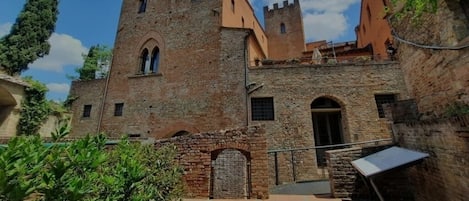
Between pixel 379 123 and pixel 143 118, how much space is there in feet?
40.2

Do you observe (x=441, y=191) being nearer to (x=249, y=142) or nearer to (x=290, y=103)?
(x=249, y=142)

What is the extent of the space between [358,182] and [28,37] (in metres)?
21.4

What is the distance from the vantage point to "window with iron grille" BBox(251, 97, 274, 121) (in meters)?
11.5

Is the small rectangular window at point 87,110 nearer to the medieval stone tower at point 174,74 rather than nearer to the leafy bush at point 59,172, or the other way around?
the medieval stone tower at point 174,74

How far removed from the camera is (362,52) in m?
16.9

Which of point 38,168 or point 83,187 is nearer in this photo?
point 38,168

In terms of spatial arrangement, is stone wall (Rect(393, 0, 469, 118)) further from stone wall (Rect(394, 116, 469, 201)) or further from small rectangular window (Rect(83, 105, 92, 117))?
small rectangular window (Rect(83, 105, 92, 117))

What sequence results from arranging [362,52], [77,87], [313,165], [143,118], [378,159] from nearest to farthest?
1. [378,159]
2. [313,165]
3. [143,118]
4. [77,87]
5. [362,52]

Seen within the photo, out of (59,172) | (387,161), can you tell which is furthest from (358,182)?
(59,172)

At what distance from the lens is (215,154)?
22.3ft

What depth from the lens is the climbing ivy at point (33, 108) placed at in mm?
12641

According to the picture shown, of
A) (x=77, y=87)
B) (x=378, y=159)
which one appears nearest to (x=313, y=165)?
(x=378, y=159)

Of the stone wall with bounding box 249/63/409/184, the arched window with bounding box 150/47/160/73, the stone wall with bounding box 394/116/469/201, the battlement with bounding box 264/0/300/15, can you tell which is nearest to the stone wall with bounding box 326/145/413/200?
the stone wall with bounding box 394/116/469/201

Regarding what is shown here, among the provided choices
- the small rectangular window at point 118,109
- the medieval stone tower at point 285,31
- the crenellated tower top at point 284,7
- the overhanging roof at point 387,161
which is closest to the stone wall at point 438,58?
the overhanging roof at point 387,161
